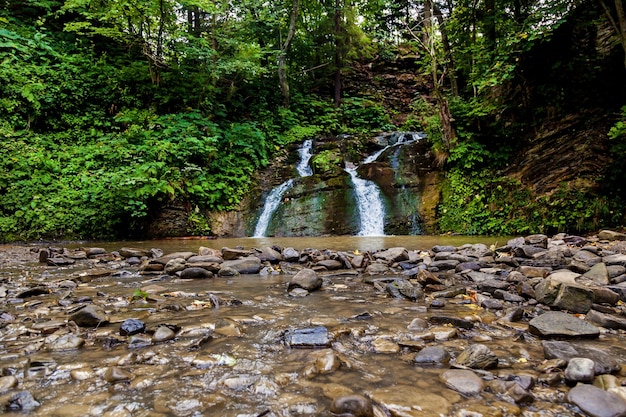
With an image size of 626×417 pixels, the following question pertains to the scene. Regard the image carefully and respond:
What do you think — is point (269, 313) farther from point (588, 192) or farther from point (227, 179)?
point (227, 179)

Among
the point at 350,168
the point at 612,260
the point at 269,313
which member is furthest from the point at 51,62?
the point at 612,260

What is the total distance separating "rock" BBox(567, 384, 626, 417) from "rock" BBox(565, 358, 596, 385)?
8 centimetres

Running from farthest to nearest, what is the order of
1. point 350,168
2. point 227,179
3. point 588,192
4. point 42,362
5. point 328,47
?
1. point 328,47
2. point 350,168
3. point 227,179
4. point 588,192
5. point 42,362

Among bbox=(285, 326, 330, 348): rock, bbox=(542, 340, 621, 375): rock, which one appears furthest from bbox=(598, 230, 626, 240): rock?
bbox=(285, 326, 330, 348): rock

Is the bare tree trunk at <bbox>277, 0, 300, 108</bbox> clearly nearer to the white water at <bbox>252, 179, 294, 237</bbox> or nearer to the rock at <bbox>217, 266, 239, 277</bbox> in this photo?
the white water at <bbox>252, 179, 294, 237</bbox>

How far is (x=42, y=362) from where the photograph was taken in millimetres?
1959

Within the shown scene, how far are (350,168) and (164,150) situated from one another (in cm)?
644

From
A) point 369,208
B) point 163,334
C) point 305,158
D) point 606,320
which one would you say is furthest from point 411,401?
point 305,158

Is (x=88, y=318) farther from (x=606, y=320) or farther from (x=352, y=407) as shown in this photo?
(x=606, y=320)

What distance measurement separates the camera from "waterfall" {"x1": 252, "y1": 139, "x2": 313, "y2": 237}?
11205 millimetres

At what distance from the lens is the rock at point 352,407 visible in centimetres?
149

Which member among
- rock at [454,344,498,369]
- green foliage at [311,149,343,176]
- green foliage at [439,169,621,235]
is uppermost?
green foliage at [311,149,343,176]

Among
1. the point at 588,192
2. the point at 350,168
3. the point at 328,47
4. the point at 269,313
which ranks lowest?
the point at 269,313

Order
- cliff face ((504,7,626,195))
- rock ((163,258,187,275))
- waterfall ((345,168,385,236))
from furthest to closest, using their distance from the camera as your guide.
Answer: waterfall ((345,168,385,236)) → cliff face ((504,7,626,195)) → rock ((163,258,187,275))
